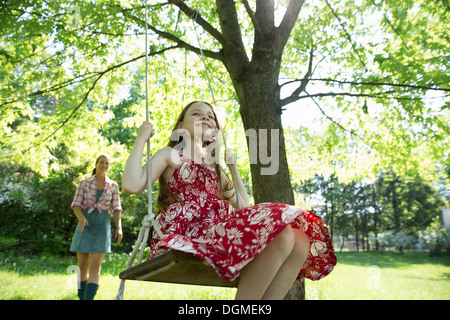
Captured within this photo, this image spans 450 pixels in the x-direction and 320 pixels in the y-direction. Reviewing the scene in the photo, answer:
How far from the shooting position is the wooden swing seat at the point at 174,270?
1.39m

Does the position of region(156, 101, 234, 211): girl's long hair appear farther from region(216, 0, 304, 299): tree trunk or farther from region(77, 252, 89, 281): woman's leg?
region(77, 252, 89, 281): woman's leg

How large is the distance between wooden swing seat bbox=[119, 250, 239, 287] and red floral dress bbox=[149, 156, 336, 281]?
0.11ft

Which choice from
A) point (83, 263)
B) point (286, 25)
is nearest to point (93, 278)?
point (83, 263)

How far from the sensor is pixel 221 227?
163cm

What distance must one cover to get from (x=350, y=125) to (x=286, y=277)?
454cm

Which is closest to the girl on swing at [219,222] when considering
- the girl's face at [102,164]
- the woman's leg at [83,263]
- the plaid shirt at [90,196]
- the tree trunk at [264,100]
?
the tree trunk at [264,100]

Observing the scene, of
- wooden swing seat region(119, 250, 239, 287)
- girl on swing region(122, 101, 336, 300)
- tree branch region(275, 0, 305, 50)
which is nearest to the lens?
wooden swing seat region(119, 250, 239, 287)

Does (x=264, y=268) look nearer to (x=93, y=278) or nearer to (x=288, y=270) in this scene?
(x=288, y=270)

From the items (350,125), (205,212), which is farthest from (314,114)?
(205,212)

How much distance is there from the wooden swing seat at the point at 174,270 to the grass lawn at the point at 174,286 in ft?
11.0

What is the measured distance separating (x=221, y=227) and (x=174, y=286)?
14.1ft

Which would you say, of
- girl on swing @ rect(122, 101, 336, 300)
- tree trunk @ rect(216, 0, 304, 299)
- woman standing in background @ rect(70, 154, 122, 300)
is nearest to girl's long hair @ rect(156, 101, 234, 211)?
girl on swing @ rect(122, 101, 336, 300)

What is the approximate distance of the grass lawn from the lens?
16.0 feet
